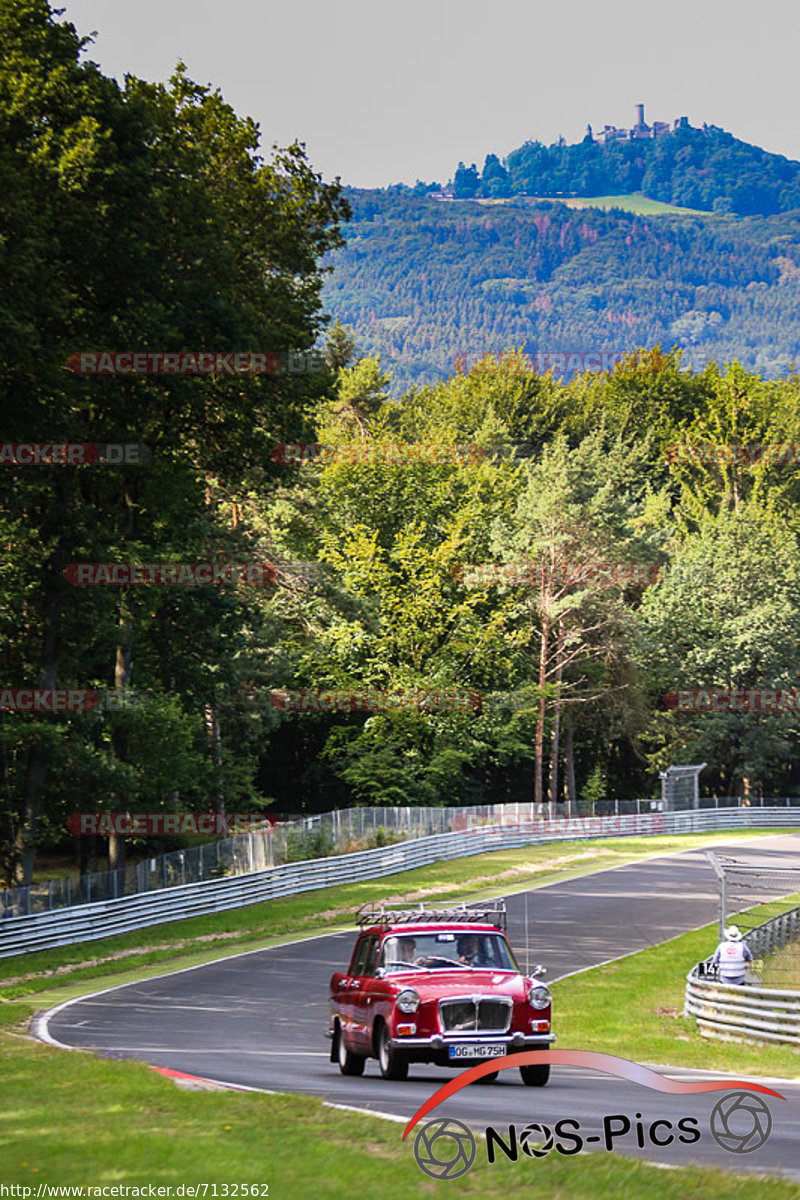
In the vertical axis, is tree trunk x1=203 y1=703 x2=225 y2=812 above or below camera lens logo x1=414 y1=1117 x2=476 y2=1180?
above

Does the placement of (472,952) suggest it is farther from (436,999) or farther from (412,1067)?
(412,1067)

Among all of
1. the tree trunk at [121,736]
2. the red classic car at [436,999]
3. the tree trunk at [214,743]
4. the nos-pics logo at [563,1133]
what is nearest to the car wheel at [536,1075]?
the red classic car at [436,999]

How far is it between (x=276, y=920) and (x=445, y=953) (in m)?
22.4

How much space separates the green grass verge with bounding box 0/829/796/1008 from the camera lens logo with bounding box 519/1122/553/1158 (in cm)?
1654

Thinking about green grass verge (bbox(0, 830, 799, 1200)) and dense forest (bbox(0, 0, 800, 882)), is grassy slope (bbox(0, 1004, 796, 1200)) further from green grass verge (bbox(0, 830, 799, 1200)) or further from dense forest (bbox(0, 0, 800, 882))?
dense forest (bbox(0, 0, 800, 882))

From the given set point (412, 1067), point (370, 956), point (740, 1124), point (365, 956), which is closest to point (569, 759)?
point (412, 1067)

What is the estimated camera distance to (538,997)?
46.5ft

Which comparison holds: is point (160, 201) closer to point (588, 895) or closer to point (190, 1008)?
point (190, 1008)

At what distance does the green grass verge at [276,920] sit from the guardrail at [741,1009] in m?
11.4

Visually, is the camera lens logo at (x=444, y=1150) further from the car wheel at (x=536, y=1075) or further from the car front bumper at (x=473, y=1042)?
the car wheel at (x=536, y=1075)

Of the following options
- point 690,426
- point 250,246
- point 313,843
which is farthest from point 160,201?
point 690,426

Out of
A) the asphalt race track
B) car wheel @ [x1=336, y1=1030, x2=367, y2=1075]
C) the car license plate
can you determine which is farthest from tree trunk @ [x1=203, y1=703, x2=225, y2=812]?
the car license plate

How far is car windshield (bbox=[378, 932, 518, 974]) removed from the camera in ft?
48.9

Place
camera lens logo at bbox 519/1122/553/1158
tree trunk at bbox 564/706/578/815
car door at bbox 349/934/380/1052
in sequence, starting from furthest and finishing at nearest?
tree trunk at bbox 564/706/578/815, car door at bbox 349/934/380/1052, camera lens logo at bbox 519/1122/553/1158
